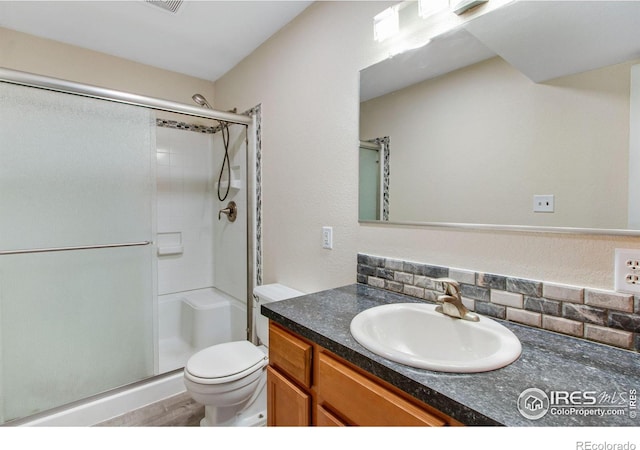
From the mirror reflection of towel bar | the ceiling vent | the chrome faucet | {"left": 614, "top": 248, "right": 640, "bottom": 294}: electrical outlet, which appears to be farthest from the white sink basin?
the ceiling vent

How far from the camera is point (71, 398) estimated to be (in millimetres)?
1731

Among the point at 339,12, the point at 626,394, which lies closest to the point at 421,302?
the point at 626,394

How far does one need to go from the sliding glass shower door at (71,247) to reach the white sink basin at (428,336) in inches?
60.5

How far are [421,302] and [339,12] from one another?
1.45 m

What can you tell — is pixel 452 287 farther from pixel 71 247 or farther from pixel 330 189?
pixel 71 247

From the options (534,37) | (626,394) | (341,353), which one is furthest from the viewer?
(534,37)

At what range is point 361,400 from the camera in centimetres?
79

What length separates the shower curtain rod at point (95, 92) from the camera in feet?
4.73

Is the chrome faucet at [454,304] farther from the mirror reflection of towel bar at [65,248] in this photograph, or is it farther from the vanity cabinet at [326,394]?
the mirror reflection of towel bar at [65,248]

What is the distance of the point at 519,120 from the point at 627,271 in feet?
1.72

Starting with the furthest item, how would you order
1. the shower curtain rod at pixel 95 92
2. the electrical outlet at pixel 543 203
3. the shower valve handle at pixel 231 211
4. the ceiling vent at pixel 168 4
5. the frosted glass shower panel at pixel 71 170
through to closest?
the shower valve handle at pixel 231 211 < the ceiling vent at pixel 168 4 < the frosted glass shower panel at pixel 71 170 < the shower curtain rod at pixel 95 92 < the electrical outlet at pixel 543 203

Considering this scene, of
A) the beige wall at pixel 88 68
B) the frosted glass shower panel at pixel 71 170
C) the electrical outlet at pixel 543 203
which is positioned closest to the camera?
the electrical outlet at pixel 543 203

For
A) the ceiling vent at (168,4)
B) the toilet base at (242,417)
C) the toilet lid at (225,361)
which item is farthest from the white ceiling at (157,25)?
the toilet base at (242,417)

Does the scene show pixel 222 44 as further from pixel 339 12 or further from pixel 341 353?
pixel 341 353
